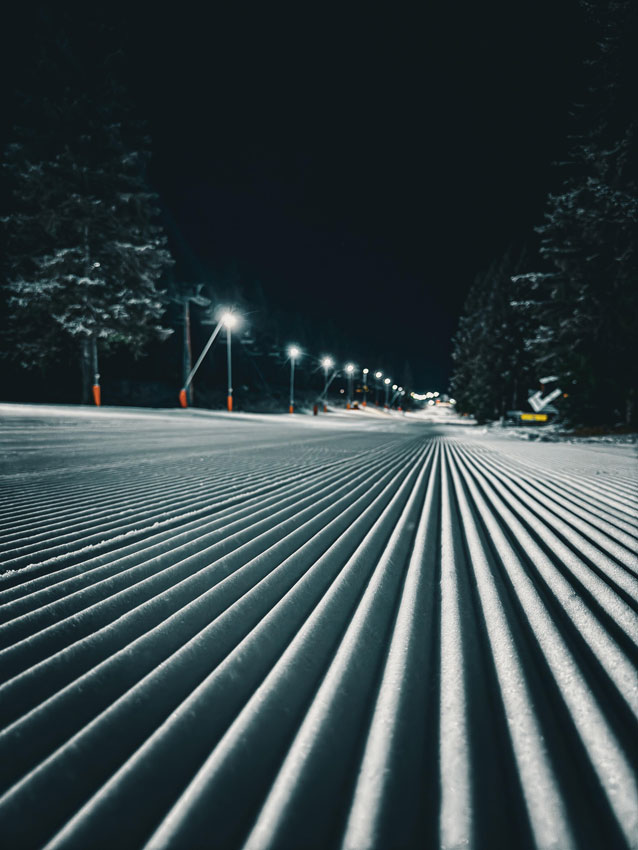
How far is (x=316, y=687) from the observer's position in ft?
2.41

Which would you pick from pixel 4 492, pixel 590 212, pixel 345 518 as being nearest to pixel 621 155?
pixel 590 212

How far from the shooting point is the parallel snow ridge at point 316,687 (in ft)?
1.59

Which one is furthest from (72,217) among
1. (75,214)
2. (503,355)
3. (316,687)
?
(503,355)

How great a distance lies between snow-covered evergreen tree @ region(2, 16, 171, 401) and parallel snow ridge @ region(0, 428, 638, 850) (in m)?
11.9

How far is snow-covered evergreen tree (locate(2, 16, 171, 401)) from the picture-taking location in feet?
35.5

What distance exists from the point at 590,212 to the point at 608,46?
10.6ft

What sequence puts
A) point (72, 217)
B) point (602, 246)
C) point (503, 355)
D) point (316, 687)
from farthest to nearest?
point (503, 355)
point (72, 217)
point (602, 246)
point (316, 687)

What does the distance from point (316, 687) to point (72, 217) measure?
1446 cm

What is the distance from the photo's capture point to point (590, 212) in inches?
363

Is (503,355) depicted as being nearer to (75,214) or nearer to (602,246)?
(602,246)

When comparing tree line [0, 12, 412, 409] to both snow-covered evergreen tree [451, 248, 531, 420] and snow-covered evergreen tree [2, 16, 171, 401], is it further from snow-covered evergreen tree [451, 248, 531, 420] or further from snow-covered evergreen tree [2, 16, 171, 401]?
snow-covered evergreen tree [451, 248, 531, 420]

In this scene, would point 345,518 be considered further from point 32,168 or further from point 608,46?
point 32,168

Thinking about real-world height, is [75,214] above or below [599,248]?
above

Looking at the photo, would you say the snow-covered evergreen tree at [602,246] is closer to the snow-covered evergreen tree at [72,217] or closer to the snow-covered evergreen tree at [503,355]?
the snow-covered evergreen tree at [503,355]
